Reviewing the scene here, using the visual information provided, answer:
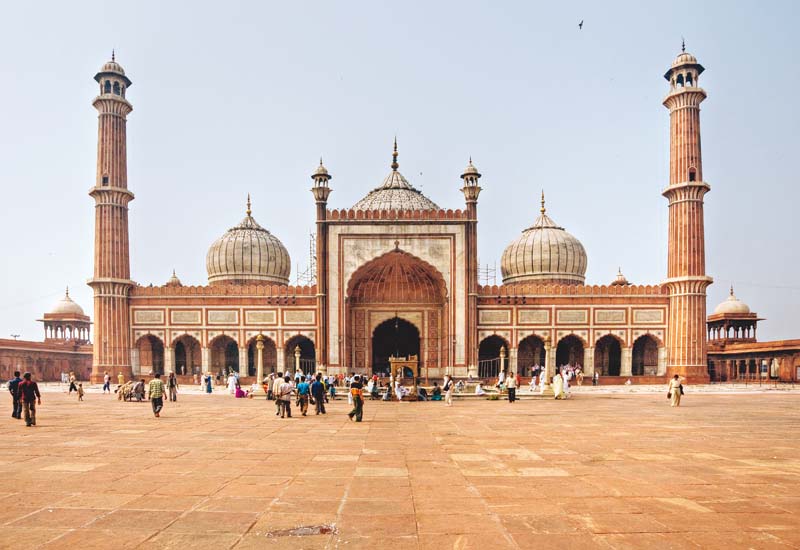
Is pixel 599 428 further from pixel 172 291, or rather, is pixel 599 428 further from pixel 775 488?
pixel 172 291

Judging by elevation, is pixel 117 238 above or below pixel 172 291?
above

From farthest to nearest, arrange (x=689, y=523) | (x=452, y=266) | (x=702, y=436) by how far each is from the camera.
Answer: (x=452, y=266)
(x=702, y=436)
(x=689, y=523)

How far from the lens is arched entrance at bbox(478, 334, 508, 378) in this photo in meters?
38.1

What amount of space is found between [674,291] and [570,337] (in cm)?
630

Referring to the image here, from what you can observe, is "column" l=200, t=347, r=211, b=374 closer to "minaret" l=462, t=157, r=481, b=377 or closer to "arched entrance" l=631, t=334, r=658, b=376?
"minaret" l=462, t=157, r=481, b=377

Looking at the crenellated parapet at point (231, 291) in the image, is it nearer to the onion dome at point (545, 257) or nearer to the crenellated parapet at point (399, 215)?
the crenellated parapet at point (399, 215)

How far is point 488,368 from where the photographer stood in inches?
1518

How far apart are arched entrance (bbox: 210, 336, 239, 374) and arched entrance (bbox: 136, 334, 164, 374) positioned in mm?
3341

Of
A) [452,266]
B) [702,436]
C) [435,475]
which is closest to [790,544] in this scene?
[435,475]

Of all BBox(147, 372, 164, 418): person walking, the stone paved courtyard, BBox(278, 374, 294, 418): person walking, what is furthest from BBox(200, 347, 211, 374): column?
the stone paved courtyard

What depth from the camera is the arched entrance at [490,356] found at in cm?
3806

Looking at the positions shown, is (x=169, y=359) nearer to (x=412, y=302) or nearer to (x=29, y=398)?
(x=412, y=302)

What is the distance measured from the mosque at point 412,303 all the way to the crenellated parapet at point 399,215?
0.07 m

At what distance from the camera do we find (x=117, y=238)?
123ft
